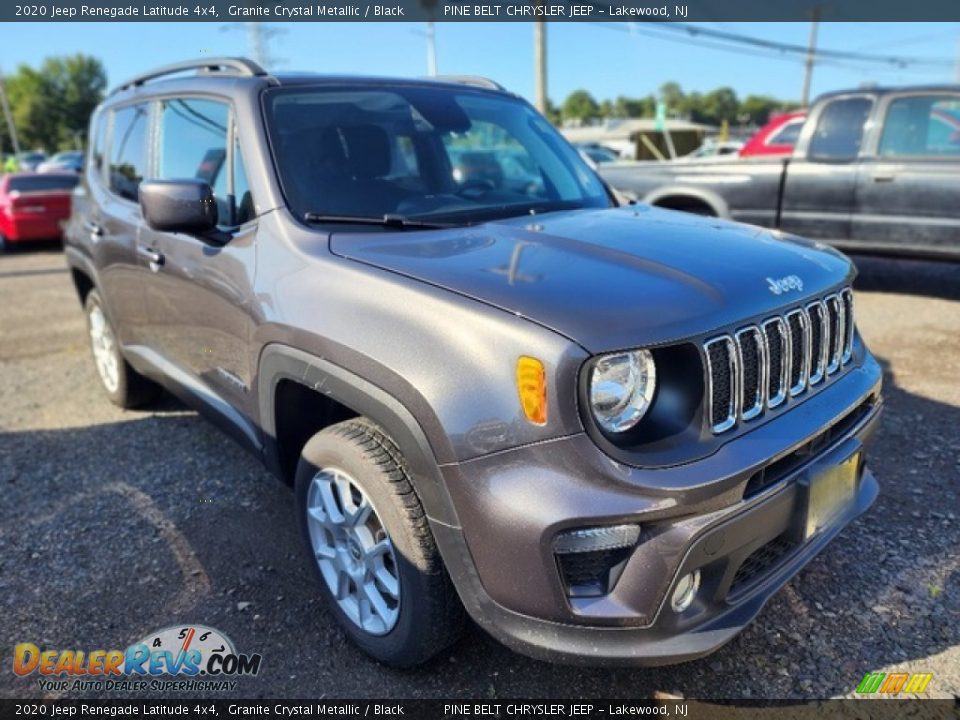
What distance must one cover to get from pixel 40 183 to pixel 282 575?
13297mm

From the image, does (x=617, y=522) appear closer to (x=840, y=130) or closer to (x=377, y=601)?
(x=377, y=601)

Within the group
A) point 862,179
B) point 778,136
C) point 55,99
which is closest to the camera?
point 862,179

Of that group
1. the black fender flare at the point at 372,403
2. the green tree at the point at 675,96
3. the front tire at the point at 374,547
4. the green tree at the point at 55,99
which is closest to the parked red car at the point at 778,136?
the black fender flare at the point at 372,403

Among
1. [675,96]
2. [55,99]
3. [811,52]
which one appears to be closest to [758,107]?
[675,96]

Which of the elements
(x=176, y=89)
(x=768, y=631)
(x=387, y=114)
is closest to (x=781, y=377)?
(x=768, y=631)

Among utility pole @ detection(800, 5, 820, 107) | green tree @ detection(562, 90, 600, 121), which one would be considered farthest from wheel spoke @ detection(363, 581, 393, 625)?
green tree @ detection(562, 90, 600, 121)

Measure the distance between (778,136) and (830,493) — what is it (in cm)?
807

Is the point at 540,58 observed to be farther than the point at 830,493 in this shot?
Yes

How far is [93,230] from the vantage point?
168 inches

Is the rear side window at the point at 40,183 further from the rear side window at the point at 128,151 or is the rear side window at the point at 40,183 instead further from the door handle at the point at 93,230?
the rear side window at the point at 128,151

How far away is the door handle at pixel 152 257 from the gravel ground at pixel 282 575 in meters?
1.16

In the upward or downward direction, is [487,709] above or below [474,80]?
below

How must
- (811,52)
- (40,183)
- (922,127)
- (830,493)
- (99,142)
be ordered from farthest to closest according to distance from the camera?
(811,52) < (40,183) < (922,127) < (99,142) < (830,493)

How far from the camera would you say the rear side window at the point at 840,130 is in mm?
6730
